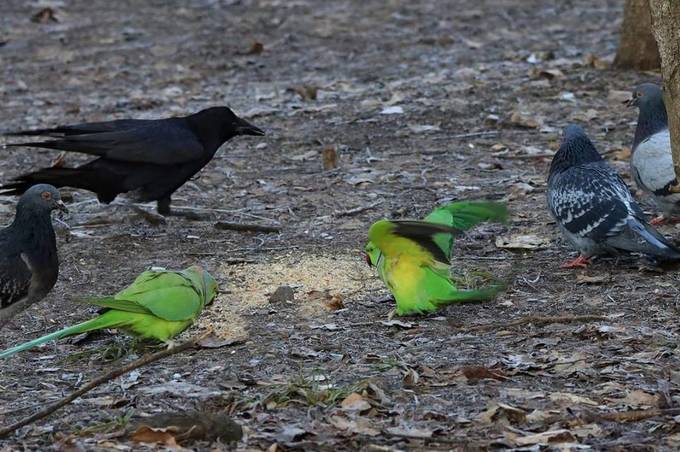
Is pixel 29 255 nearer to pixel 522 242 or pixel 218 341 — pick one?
pixel 218 341

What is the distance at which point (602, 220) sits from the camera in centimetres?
640

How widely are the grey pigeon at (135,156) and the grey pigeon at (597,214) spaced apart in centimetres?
255

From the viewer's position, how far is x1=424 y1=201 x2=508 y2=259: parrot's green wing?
592cm

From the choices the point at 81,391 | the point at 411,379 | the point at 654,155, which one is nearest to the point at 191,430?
the point at 81,391

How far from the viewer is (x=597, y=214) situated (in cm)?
644

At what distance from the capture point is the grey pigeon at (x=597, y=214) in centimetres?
623

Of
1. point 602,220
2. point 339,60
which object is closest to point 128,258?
point 602,220

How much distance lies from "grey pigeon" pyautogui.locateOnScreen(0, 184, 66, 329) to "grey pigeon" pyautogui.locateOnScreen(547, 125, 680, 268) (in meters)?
2.81

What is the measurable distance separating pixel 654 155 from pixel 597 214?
3.57ft

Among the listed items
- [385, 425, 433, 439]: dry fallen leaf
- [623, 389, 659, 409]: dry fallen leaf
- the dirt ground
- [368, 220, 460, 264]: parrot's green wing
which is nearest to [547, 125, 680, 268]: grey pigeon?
the dirt ground

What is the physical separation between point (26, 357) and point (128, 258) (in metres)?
1.65

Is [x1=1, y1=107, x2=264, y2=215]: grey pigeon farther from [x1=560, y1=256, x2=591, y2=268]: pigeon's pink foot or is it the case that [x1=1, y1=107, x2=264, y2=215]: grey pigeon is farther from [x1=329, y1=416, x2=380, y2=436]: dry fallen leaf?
[x1=329, y1=416, x2=380, y2=436]: dry fallen leaf

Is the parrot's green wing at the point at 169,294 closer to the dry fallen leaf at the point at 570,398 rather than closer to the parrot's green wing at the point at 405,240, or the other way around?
the parrot's green wing at the point at 405,240

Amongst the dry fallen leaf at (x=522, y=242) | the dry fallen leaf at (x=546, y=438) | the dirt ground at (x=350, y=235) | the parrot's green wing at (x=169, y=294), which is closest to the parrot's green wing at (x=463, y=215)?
the dirt ground at (x=350, y=235)
